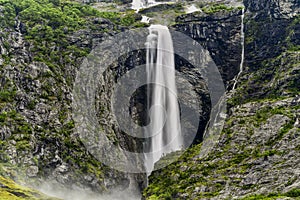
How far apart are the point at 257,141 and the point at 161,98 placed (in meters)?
22.3

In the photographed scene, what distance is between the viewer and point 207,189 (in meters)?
39.1

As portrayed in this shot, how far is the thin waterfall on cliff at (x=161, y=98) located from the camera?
192 ft

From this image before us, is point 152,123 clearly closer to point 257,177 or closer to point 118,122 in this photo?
point 118,122

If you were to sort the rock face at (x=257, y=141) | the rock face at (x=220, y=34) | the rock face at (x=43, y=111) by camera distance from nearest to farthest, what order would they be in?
1. the rock face at (x=257, y=141)
2. the rock face at (x=43, y=111)
3. the rock face at (x=220, y=34)

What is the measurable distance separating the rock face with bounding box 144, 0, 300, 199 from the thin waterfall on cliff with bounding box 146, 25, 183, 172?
8.87m

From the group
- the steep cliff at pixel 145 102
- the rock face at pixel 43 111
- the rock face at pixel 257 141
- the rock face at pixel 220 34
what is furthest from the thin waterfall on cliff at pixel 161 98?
the rock face at pixel 257 141

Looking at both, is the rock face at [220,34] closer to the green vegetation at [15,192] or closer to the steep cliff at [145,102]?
the steep cliff at [145,102]

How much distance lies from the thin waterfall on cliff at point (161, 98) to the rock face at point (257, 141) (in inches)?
349

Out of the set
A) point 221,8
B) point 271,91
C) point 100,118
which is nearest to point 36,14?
point 100,118

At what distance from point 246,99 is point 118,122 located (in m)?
17.5

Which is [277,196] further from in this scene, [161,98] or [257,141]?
[161,98]

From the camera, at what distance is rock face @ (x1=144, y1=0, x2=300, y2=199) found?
36781 mm

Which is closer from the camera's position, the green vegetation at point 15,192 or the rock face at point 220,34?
the green vegetation at point 15,192

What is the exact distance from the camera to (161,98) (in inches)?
2480
